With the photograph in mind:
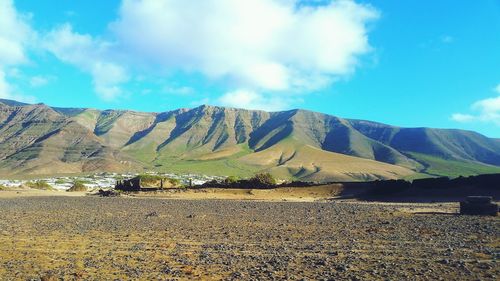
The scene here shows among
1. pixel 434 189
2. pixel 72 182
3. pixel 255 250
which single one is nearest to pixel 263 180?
pixel 434 189

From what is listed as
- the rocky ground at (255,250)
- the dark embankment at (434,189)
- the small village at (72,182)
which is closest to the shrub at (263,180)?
the small village at (72,182)

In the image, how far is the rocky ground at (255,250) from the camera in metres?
13.4

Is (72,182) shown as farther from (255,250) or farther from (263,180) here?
(255,250)

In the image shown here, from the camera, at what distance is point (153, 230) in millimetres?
24172

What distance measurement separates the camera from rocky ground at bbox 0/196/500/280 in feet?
43.9

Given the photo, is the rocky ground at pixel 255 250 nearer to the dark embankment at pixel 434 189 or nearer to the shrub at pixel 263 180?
the dark embankment at pixel 434 189

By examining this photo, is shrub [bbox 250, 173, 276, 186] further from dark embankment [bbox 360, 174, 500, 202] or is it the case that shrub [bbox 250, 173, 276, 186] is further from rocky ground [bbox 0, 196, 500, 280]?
rocky ground [bbox 0, 196, 500, 280]

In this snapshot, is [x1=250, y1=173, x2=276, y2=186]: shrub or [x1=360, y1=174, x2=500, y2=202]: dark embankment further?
[x1=250, y1=173, x2=276, y2=186]: shrub

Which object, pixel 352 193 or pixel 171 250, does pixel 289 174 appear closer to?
pixel 352 193

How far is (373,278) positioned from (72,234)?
15.8 meters

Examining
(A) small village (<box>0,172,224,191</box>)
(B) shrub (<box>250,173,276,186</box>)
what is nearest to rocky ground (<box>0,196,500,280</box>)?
(B) shrub (<box>250,173,276,186</box>)

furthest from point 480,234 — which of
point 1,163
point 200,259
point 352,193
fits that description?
point 1,163

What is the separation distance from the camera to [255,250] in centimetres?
1744

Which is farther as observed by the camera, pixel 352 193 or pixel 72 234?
pixel 352 193
